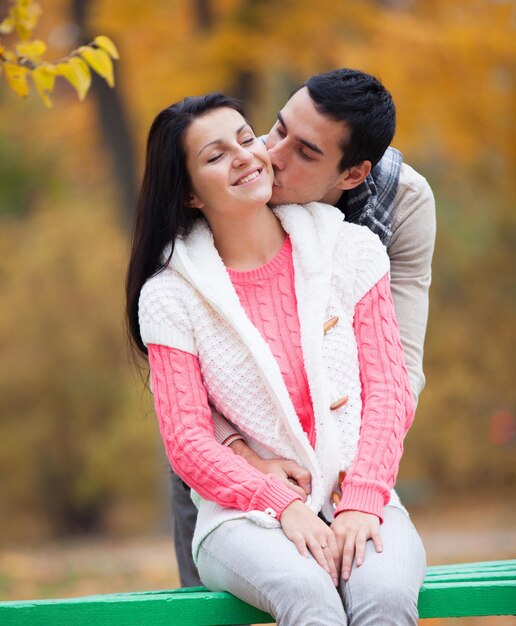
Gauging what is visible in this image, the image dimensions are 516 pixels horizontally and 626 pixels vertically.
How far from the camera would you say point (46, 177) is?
41.7ft

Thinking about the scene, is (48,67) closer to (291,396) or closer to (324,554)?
(291,396)

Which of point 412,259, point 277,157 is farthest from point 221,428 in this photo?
point 412,259

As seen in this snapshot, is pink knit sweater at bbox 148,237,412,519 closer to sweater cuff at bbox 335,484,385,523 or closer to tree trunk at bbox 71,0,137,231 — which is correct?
sweater cuff at bbox 335,484,385,523

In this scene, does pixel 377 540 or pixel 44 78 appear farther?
pixel 44 78

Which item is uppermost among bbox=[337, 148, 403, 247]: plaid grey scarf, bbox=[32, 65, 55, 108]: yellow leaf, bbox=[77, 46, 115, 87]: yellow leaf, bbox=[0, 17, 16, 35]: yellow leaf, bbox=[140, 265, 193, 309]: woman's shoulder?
bbox=[0, 17, 16, 35]: yellow leaf

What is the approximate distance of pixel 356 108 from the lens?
292 cm

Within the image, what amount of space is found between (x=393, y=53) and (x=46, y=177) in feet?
20.2

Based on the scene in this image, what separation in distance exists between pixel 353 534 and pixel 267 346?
0.54 metres

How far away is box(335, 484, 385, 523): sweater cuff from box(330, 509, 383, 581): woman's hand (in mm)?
13

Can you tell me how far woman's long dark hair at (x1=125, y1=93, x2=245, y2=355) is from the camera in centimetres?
283

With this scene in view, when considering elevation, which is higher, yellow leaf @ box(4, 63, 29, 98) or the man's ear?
yellow leaf @ box(4, 63, 29, 98)

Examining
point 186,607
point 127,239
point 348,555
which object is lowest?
point 127,239

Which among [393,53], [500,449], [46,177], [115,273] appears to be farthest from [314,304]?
[46,177]

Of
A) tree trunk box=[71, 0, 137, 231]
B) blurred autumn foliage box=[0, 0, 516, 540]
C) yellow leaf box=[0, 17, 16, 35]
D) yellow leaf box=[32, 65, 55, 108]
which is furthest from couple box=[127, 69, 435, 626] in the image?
tree trunk box=[71, 0, 137, 231]
